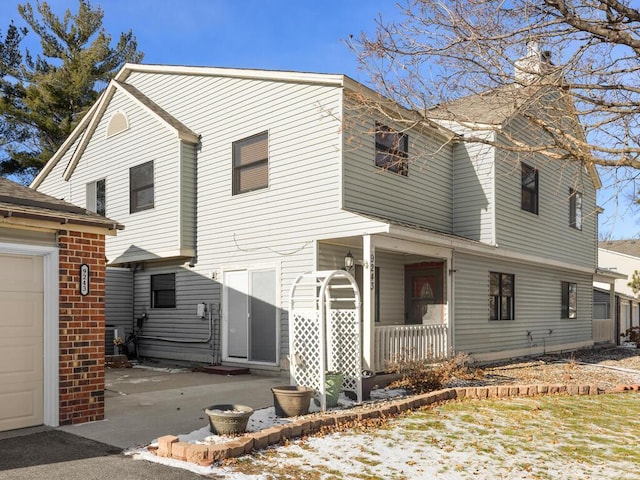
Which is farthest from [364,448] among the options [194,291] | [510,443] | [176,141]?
[176,141]

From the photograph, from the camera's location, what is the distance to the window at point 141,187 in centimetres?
1548

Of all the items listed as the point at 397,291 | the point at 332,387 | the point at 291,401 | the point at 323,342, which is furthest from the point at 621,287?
the point at 291,401

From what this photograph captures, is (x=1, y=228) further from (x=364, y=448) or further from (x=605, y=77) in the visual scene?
(x=605, y=77)

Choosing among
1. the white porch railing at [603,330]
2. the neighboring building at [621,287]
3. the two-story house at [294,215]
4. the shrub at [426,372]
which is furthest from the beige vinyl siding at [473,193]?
the neighboring building at [621,287]

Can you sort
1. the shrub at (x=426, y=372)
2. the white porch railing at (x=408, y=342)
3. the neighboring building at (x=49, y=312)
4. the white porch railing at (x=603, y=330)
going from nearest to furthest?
the neighboring building at (x=49, y=312) < the shrub at (x=426, y=372) < the white porch railing at (x=408, y=342) < the white porch railing at (x=603, y=330)

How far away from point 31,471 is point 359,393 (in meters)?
4.94

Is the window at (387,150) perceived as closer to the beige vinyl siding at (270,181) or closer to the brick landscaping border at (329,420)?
the beige vinyl siding at (270,181)

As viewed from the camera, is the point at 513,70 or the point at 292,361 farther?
the point at 292,361

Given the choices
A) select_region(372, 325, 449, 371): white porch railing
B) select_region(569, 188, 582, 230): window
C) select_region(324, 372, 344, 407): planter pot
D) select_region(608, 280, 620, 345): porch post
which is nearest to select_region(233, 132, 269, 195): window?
select_region(372, 325, 449, 371): white porch railing

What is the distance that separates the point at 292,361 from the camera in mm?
8930

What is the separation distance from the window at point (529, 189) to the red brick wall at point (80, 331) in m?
12.2

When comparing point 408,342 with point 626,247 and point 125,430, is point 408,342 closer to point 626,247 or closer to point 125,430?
point 125,430

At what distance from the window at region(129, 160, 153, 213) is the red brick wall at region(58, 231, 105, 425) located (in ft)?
24.6

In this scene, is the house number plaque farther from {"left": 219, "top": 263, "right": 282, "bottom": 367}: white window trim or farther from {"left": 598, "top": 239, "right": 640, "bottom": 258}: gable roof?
{"left": 598, "top": 239, "right": 640, "bottom": 258}: gable roof
